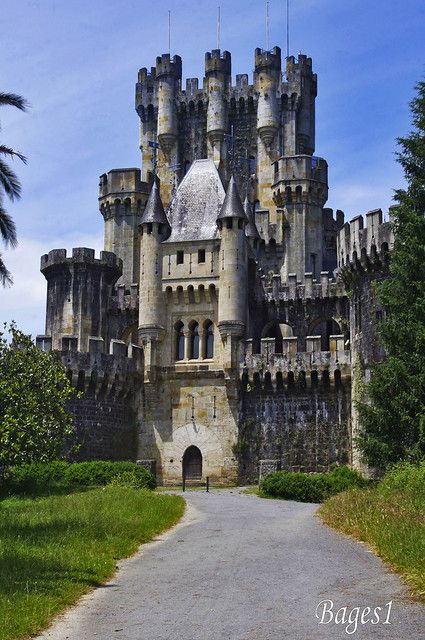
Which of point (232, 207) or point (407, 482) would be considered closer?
point (407, 482)

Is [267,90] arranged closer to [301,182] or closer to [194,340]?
[301,182]

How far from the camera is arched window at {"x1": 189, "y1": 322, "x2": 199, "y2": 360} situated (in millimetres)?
54594

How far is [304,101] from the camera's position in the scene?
237 feet

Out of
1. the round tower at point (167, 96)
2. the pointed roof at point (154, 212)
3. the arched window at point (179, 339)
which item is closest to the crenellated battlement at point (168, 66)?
the round tower at point (167, 96)

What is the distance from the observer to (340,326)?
5534cm

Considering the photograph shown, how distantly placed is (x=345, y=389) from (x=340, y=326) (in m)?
5.49

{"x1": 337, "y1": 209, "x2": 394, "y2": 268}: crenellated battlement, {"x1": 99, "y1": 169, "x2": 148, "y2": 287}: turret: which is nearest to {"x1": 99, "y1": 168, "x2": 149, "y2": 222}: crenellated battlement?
{"x1": 99, "y1": 169, "x2": 148, "y2": 287}: turret

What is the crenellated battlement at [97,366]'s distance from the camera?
5178cm

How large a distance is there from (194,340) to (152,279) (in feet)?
13.5

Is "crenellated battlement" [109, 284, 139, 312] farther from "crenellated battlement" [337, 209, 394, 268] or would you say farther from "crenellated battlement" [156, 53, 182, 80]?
"crenellated battlement" [156, 53, 182, 80]

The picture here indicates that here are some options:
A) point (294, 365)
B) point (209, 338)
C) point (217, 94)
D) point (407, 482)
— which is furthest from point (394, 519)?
point (217, 94)

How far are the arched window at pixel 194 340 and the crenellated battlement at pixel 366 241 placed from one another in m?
9.59

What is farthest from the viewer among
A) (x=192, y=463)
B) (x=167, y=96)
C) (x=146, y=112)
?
(x=146, y=112)

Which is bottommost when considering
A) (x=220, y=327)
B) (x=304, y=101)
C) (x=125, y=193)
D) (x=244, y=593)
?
(x=244, y=593)
